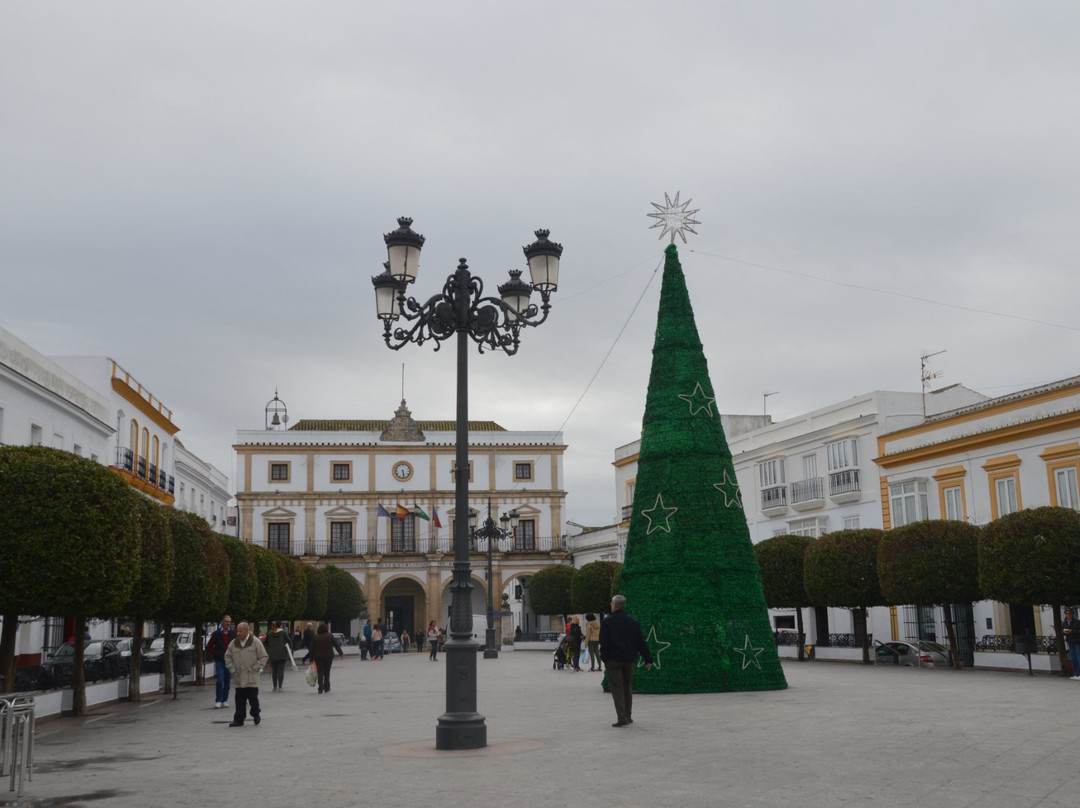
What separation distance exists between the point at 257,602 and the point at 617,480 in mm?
28727

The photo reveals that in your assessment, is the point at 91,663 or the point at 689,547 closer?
the point at 689,547

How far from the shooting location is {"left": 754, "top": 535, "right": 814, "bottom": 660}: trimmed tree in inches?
1228

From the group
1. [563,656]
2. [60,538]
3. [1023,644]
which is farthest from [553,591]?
[60,538]

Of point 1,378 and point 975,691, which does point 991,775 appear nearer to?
point 975,691

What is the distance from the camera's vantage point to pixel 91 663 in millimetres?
22656

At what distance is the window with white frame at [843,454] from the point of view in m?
36.6

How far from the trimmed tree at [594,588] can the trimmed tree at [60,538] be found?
1069 inches

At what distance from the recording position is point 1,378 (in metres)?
24.9

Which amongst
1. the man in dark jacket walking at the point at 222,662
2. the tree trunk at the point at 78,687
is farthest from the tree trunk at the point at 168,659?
the tree trunk at the point at 78,687

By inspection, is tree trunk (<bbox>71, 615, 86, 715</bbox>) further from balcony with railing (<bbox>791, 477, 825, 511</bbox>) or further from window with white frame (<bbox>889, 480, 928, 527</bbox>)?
balcony with railing (<bbox>791, 477, 825, 511</bbox>)

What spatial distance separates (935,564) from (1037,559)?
3520mm

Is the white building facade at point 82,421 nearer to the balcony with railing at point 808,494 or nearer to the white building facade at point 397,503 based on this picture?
the white building facade at point 397,503

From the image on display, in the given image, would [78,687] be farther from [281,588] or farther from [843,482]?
[843,482]

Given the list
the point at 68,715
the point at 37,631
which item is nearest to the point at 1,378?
the point at 37,631
